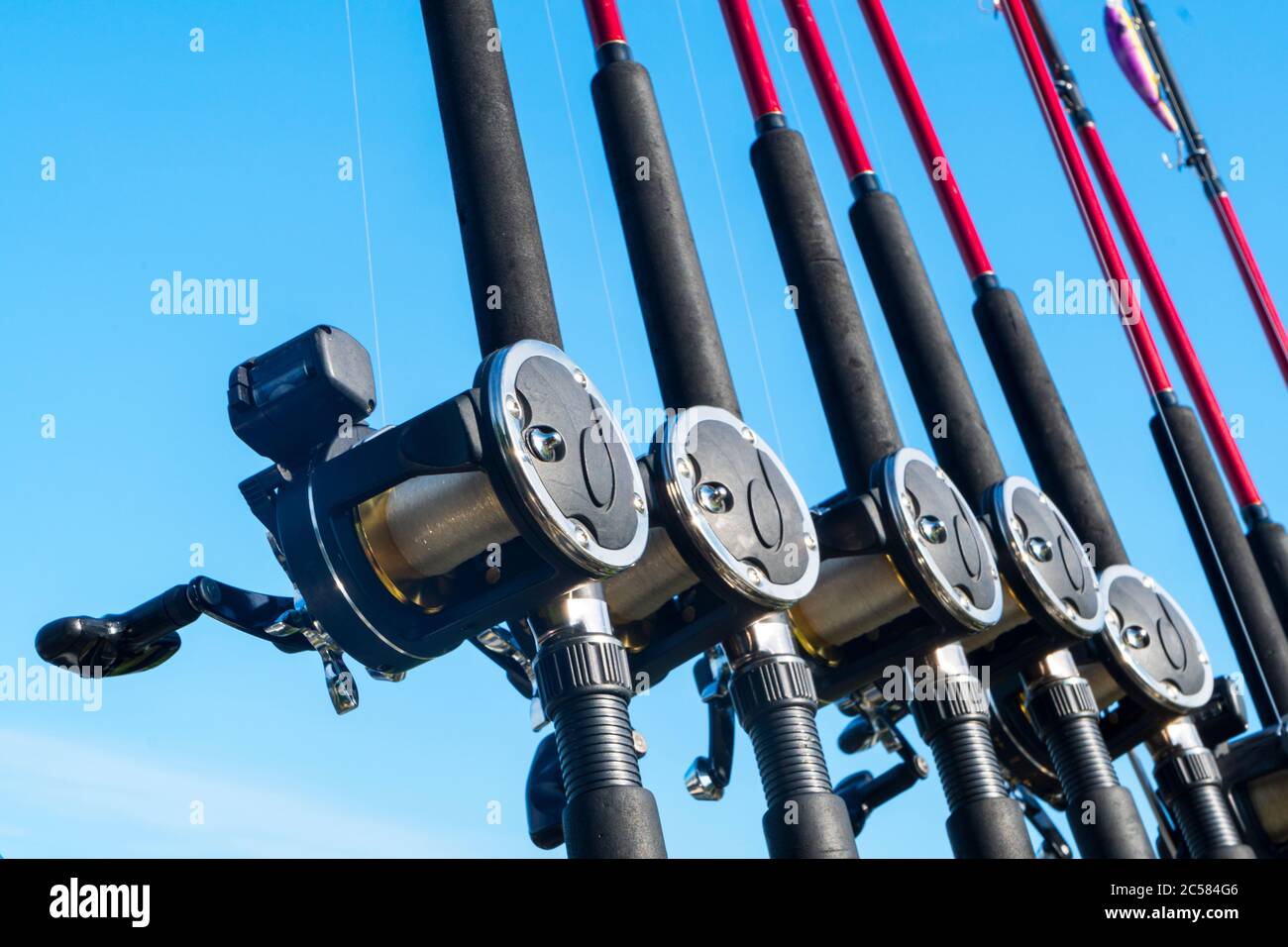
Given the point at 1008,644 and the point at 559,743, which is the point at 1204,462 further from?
the point at 559,743

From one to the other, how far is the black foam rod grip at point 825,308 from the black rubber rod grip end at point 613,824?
1.34 metres

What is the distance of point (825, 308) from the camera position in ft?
13.9

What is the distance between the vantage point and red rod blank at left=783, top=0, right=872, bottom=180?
206 inches

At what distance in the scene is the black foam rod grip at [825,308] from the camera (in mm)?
4035

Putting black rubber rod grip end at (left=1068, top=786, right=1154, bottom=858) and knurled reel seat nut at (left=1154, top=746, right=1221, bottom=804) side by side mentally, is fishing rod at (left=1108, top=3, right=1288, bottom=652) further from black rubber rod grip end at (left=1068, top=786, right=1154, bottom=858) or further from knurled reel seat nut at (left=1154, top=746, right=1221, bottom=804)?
black rubber rod grip end at (left=1068, top=786, right=1154, bottom=858)

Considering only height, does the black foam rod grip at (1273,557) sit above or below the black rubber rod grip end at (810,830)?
above

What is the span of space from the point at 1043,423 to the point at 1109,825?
1441mm

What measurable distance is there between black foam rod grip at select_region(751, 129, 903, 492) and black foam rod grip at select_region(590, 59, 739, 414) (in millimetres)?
444

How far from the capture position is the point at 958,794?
3.64 metres

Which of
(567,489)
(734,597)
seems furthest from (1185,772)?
(567,489)

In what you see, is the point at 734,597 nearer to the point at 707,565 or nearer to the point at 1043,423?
the point at 707,565

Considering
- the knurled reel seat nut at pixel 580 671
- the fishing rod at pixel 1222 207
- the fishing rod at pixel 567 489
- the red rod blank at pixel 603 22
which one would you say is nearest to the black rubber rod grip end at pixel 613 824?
the fishing rod at pixel 567 489

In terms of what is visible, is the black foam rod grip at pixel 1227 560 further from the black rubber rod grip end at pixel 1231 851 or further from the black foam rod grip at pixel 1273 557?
the black rubber rod grip end at pixel 1231 851
